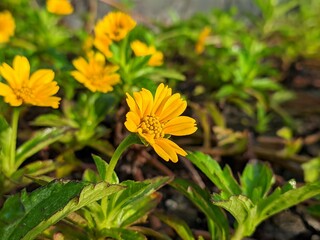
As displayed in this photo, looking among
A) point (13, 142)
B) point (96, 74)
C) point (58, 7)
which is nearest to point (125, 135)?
point (96, 74)

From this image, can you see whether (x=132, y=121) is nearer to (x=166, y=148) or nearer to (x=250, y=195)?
(x=166, y=148)

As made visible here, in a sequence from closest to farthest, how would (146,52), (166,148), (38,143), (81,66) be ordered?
(166,148), (38,143), (81,66), (146,52)

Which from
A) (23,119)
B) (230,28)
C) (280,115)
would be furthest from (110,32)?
(230,28)

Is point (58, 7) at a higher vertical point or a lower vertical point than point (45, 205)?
higher

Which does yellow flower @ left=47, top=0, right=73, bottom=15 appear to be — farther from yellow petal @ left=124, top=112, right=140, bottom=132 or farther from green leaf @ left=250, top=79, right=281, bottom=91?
yellow petal @ left=124, top=112, right=140, bottom=132

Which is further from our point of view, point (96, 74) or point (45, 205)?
point (96, 74)

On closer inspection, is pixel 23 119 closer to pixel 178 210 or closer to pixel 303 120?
pixel 178 210
